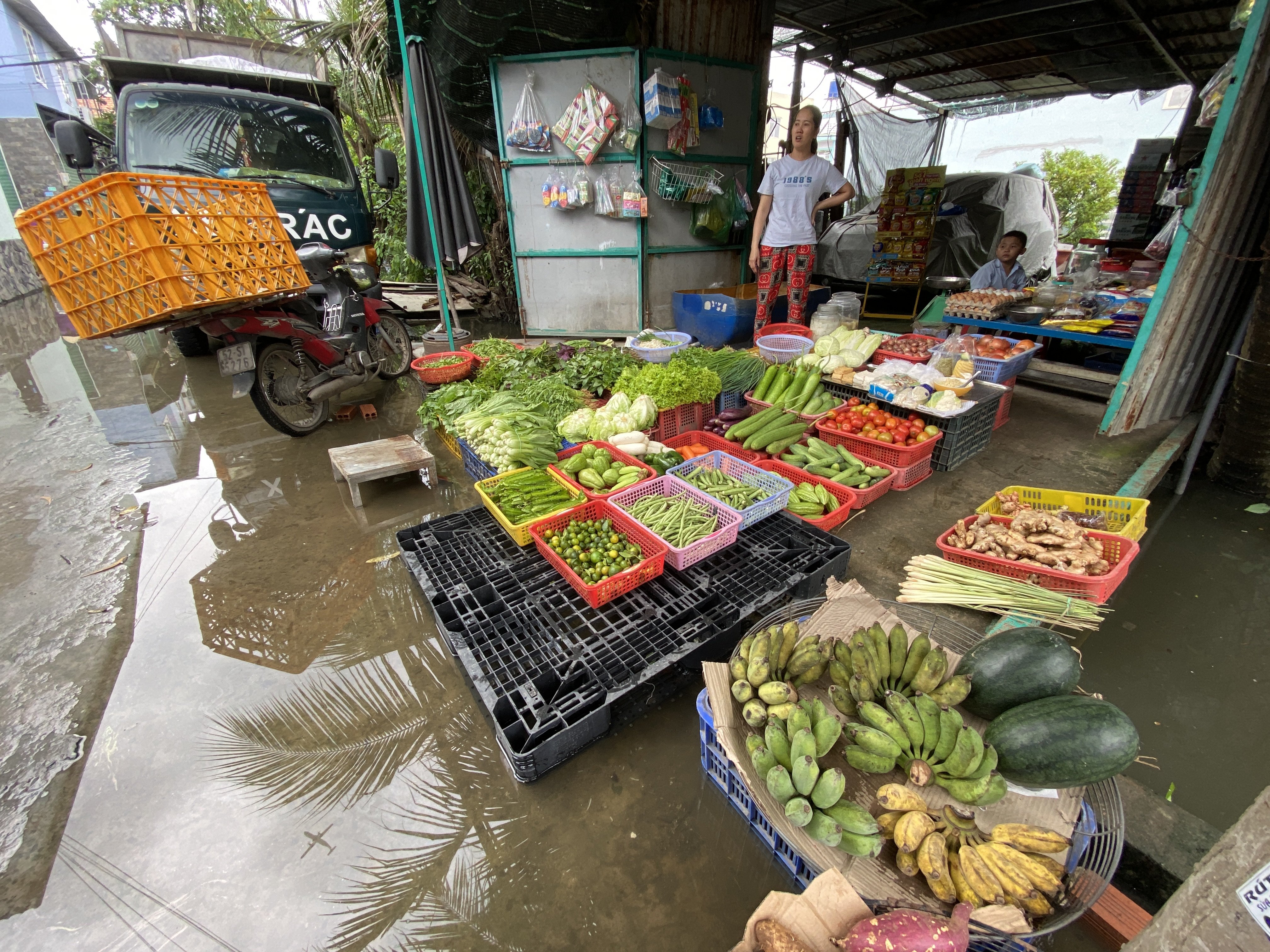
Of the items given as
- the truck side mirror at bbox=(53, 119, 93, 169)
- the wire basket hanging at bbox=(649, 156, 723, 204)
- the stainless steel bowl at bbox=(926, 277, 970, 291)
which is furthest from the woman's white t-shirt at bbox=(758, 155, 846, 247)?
the truck side mirror at bbox=(53, 119, 93, 169)

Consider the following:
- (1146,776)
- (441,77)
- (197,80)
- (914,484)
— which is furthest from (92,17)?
(1146,776)

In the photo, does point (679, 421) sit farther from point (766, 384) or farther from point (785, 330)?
point (785, 330)

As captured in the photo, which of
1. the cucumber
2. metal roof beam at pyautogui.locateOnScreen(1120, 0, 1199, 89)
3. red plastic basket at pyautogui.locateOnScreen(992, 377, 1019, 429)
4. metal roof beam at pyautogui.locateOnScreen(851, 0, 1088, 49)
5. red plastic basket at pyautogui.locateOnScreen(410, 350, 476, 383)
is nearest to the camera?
red plastic basket at pyautogui.locateOnScreen(992, 377, 1019, 429)

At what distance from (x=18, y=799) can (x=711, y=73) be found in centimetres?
816

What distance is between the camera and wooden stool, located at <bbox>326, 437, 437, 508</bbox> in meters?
3.70

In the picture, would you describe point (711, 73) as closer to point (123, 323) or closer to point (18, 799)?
point (123, 323)

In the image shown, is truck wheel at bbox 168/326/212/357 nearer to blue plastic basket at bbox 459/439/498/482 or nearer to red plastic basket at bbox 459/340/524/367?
red plastic basket at bbox 459/340/524/367

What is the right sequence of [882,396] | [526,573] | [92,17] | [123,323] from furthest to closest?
1. [92,17]
2. [882,396]
3. [123,323]
4. [526,573]

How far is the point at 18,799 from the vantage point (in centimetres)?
194

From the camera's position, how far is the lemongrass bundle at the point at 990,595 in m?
2.28

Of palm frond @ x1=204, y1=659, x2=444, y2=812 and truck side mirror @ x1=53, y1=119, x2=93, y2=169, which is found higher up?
truck side mirror @ x1=53, y1=119, x2=93, y2=169

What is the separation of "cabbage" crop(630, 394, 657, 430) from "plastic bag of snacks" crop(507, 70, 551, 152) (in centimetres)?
426

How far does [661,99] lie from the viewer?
5766 millimetres

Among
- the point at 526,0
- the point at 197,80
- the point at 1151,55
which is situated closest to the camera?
the point at 526,0
